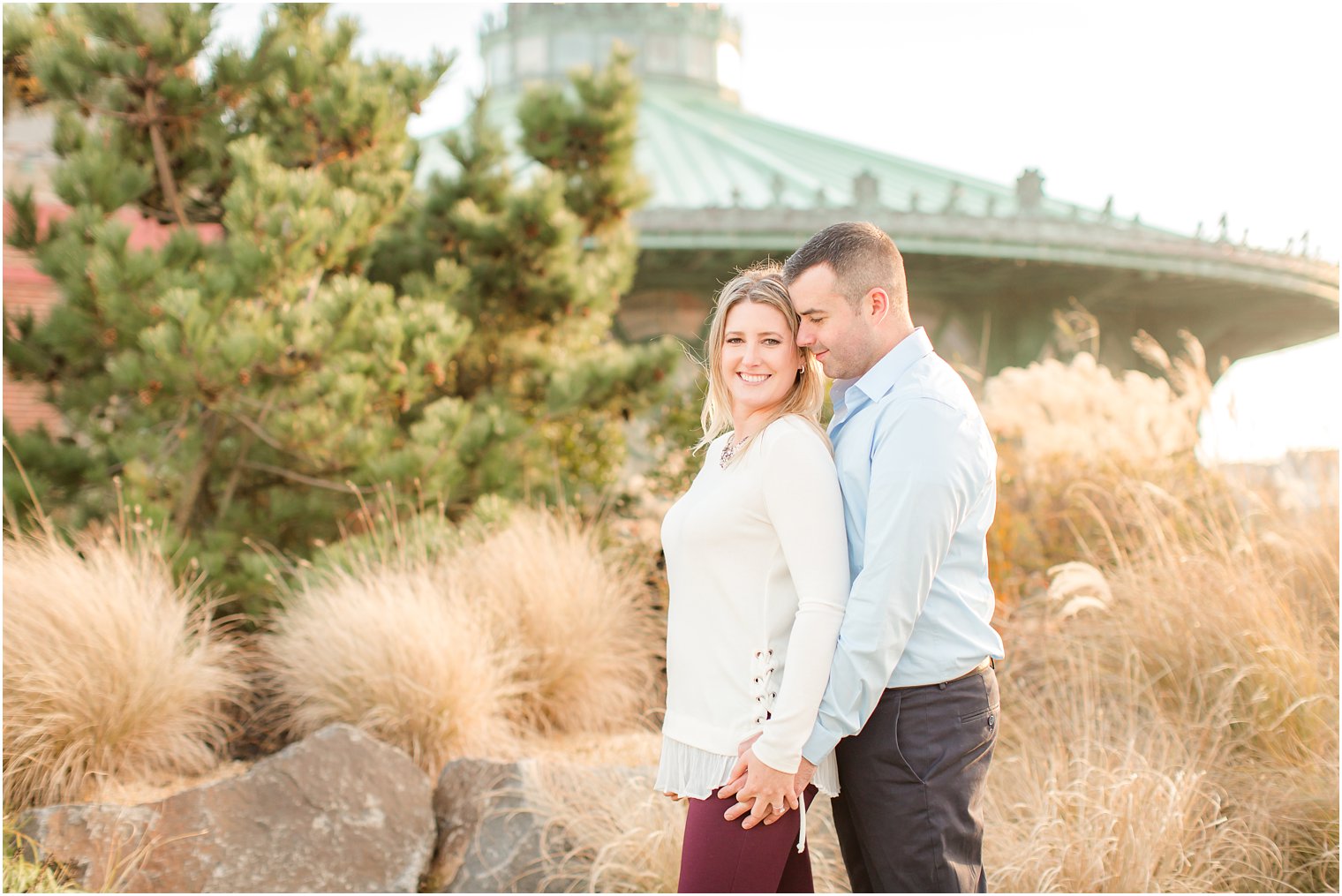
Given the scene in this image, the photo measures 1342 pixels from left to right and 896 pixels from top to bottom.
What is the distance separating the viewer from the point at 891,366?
2.44m

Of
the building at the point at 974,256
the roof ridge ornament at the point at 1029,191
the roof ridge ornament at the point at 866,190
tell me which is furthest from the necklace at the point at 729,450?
the roof ridge ornament at the point at 1029,191

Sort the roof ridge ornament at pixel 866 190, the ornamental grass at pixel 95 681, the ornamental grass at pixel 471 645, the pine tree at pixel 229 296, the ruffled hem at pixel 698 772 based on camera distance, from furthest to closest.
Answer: the roof ridge ornament at pixel 866 190
the pine tree at pixel 229 296
the ornamental grass at pixel 471 645
the ornamental grass at pixel 95 681
the ruffled hem at pixel 698 772

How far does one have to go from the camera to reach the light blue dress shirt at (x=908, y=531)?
2195mm

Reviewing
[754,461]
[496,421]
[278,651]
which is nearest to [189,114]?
[496,421]

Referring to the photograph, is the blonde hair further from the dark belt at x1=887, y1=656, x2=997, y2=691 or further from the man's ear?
the dark belt at x1=887, y1=656, x2=997, y2=691

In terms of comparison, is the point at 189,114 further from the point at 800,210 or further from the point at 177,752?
the point at 800,210

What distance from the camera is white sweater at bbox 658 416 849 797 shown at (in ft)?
7.14

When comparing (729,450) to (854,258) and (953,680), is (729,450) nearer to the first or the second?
(854,258)

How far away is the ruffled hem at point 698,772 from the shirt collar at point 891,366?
835 mm

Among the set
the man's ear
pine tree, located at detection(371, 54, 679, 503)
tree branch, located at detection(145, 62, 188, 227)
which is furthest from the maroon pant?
tree branch, located at detection(145, 62, 188, 227)

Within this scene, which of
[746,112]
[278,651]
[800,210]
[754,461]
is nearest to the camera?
[754,461]

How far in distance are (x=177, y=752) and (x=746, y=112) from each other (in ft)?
56.1

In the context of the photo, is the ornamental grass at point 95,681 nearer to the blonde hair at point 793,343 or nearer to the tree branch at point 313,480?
the tree branch at point 313,480

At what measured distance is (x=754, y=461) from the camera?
2.30 m
